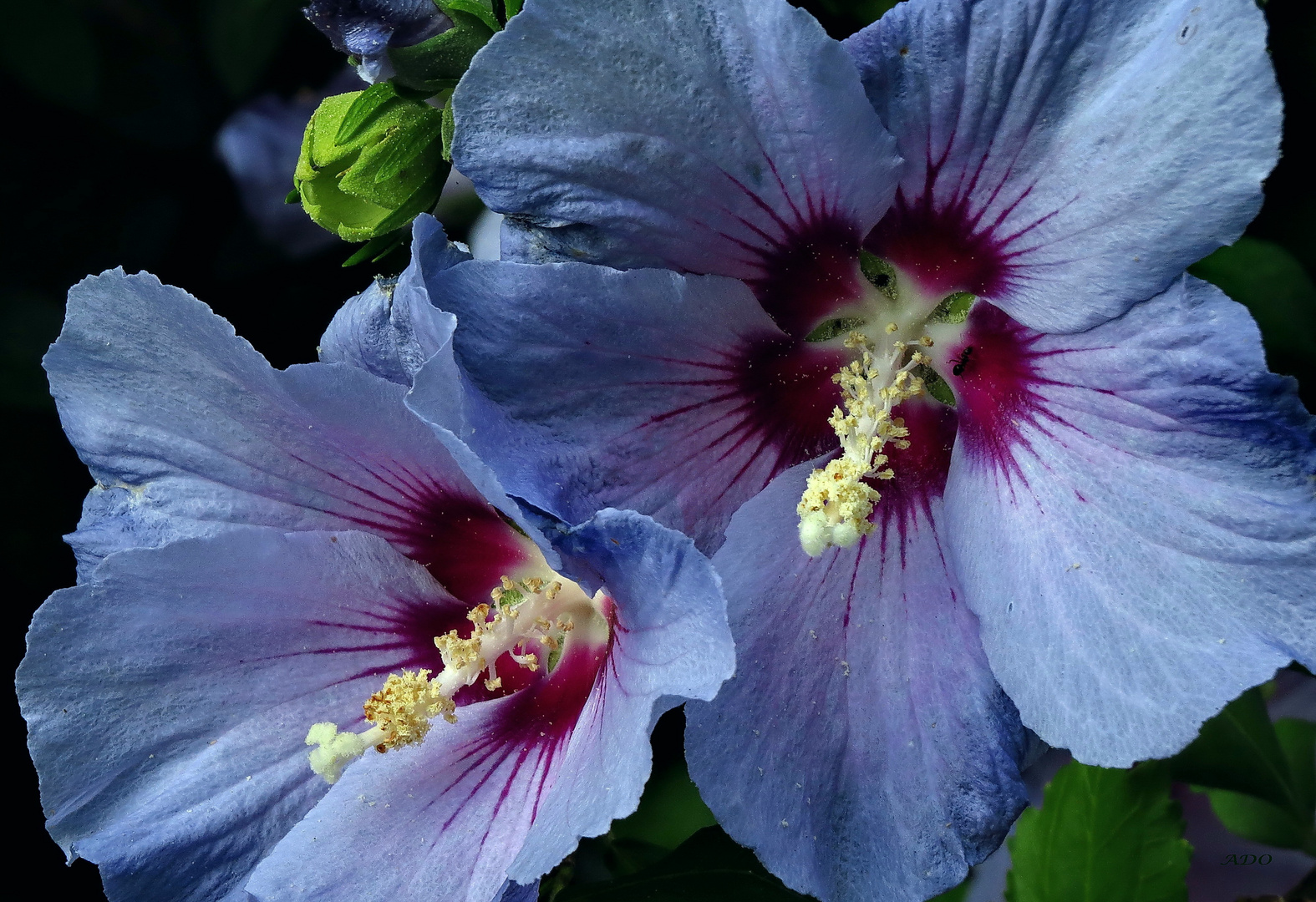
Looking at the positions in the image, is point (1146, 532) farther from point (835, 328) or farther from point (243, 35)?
point (243, 35)

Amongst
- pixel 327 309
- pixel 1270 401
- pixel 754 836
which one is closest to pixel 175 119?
pixel 327 309

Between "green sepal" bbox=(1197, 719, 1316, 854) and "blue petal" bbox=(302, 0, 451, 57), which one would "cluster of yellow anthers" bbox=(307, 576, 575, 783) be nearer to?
"blue petal" bbox=(302, 0, 451, 57)

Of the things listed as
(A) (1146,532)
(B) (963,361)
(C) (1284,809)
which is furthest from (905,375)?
(C) (1284,809)

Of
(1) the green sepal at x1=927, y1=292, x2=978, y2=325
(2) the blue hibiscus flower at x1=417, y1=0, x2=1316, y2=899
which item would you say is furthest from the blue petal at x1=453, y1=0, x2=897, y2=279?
(1) the green sepal at x1=927, y1=292, x2=978, y2=325

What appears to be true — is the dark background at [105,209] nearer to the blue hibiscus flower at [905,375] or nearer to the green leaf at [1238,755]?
the blue hibiscus flower at [905,375]

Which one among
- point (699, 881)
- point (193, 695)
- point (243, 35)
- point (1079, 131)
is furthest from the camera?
point (243, 35)

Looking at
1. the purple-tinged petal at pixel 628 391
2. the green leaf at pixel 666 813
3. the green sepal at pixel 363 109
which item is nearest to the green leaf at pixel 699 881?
the green leaf at pixel 666 813
